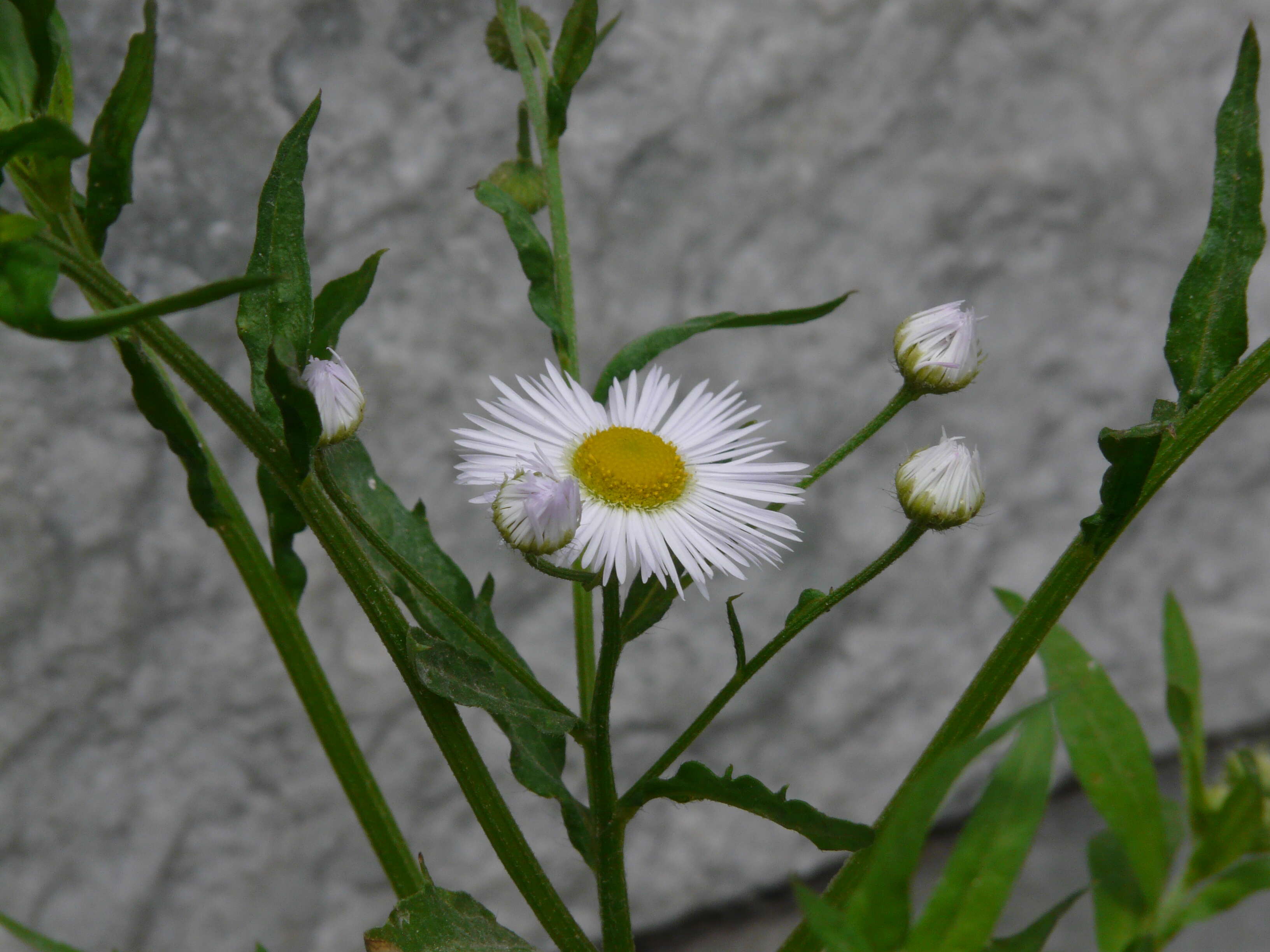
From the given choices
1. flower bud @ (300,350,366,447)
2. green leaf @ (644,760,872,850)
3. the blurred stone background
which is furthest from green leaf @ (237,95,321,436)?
the blurred stone background

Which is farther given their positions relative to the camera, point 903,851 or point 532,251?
point 532,251

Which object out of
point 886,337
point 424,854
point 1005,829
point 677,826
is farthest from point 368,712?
point 1005,829

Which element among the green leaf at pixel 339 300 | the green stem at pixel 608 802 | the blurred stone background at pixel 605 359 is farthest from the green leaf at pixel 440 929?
the blurred stone background at pixel 605 359

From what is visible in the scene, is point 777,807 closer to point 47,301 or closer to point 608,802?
point 608,802

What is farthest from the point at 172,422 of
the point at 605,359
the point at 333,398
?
the point at 605,359

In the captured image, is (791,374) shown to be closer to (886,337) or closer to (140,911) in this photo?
(886,337)

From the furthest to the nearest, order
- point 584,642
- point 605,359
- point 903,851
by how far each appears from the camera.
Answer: point 605,359
point 584,642
point 903,851
